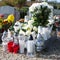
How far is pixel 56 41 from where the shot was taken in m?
7.29

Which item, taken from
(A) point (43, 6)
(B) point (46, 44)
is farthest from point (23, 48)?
(A) point (43, 6)

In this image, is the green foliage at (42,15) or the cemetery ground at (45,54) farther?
the green foliage at (42,15)

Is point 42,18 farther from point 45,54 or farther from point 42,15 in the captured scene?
point 45,54

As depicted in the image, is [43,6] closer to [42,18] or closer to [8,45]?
[42,18]

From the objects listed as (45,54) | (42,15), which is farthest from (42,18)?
(45,54)

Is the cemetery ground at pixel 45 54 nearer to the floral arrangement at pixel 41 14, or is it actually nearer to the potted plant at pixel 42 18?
the potted plant at pixel 42 18

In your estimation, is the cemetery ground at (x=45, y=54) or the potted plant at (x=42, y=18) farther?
the potted plant at (x=42, y=18)

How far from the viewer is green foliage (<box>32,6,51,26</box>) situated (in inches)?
262

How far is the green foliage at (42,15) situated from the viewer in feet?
21.8

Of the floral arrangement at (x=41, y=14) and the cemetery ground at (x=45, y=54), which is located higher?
the floral arrangement at (x=41, y=14)

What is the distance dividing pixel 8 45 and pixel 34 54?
0.75m

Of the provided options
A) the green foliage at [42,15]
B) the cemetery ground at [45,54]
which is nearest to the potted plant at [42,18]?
the green foliage at [42,15]

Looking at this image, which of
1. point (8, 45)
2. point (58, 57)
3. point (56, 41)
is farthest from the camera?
point (56, 41)

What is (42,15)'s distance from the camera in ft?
21.9
